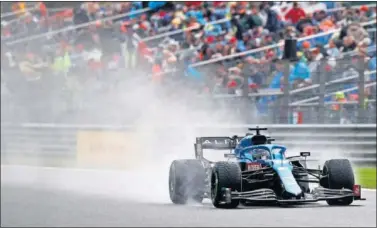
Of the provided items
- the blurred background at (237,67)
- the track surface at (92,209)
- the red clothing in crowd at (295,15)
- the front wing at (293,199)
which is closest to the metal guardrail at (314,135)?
the blurred background at (237,67)

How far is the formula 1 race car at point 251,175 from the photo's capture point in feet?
15.7

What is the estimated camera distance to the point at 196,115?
5.77 meters

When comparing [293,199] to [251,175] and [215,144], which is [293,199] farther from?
[215,144]

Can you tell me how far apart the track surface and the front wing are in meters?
5.10

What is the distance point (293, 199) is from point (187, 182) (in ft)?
2.40

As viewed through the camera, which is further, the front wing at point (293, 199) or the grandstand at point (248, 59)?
the grandstand at point (248, 59)

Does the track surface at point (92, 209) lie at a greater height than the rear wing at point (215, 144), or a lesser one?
lesser

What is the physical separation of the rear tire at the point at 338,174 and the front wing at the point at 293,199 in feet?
0.09

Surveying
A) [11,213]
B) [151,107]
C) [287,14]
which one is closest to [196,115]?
[151,107]

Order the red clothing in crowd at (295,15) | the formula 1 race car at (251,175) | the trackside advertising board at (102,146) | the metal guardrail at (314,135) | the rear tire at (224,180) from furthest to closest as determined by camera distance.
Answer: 1. the red clothing in crowd at (295,15)
2. the trackside advertising board at (102,146)
3. the rear tire at (224,180)
4. the metal guardrail at (314,135)
5. the formula 1 race car at (251,175)

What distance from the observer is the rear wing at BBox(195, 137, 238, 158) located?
5.20 meters

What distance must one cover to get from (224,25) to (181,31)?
1433mm

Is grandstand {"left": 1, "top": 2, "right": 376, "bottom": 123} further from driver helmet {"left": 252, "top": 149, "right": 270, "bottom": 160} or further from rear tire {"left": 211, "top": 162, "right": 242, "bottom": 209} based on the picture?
rear tire {"left": 211, "top": 162, "right": 242, "bottom": 209}

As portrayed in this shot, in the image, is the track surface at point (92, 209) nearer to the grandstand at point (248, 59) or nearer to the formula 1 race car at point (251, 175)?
the grandstand at point (248, 59)
